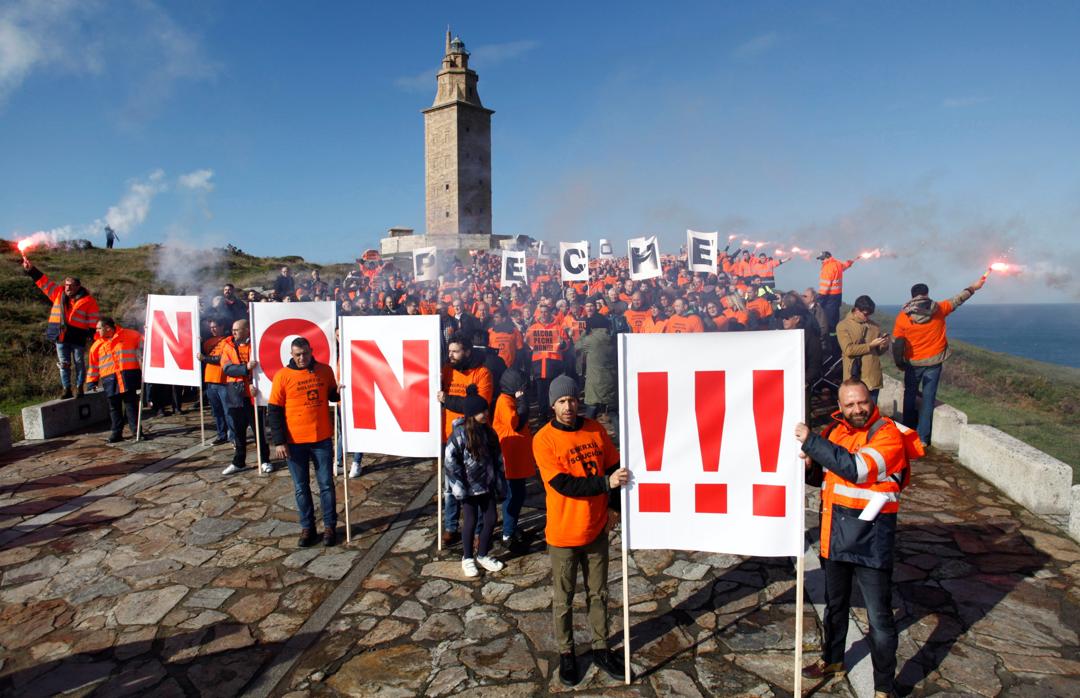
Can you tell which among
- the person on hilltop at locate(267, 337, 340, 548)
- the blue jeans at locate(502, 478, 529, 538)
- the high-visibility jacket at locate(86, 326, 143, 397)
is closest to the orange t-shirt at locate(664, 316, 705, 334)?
the blue jeans at locate(502, 478, 529, 538)

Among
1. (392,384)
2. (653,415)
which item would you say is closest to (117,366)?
(392,384)

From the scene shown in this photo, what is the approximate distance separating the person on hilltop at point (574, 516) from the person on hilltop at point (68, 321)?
10.3m

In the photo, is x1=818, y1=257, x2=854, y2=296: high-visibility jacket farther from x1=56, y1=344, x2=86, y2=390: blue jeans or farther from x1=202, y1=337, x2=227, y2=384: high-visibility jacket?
x1=56, y1=344, x2=86, y2=390: blue jeans

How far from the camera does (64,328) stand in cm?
1053

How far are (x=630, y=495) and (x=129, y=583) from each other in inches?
175

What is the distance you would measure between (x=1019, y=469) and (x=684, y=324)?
14.4 feet

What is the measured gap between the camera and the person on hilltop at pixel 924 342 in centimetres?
763

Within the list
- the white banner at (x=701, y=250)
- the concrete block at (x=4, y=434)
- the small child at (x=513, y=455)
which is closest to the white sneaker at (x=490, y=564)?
the small child at (x=513, y=455)

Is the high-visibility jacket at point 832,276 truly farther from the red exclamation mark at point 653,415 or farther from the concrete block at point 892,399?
the red exclamation mark at point 653,415

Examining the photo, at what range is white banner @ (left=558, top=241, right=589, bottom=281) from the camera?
15.3 meters

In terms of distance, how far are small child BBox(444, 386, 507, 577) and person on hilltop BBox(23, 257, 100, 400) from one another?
884 cm

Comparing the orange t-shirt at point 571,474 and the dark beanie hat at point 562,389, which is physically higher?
the dark beanie hat at point 562,389

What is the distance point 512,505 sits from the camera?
18.6ft

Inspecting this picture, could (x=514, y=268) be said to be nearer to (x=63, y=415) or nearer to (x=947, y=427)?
(x=63, y=415)
